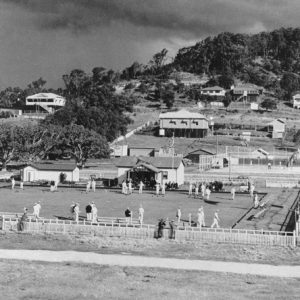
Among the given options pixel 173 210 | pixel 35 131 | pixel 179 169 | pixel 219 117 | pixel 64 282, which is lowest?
pixel 64 282

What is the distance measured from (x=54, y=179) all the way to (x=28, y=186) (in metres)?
3.81

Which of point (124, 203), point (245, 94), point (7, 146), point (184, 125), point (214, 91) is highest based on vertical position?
point (214, 91)

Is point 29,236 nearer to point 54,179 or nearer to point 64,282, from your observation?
point 64,282

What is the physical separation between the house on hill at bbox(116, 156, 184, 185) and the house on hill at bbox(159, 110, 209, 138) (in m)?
51.9

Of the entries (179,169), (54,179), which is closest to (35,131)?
(54,179)

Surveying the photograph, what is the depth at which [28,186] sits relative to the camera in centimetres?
4897

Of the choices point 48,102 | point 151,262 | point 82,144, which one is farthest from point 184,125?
point 151,262

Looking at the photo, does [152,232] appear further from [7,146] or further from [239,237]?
[7,146]

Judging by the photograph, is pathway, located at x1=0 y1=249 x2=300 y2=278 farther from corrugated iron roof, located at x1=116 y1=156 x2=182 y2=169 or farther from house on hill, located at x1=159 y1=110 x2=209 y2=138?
house on hill, located at x1=159 y1=110 x2=209 y2=138

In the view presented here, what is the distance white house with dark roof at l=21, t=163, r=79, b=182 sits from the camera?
2062 inches

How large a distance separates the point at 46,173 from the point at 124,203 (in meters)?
16.0

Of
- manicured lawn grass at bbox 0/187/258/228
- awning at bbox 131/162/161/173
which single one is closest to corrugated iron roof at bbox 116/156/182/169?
awning at bbox 131/162/161/173

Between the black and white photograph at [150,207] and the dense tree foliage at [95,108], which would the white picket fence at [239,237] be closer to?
the black and white photograph at [150,207]

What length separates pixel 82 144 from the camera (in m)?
72.5
